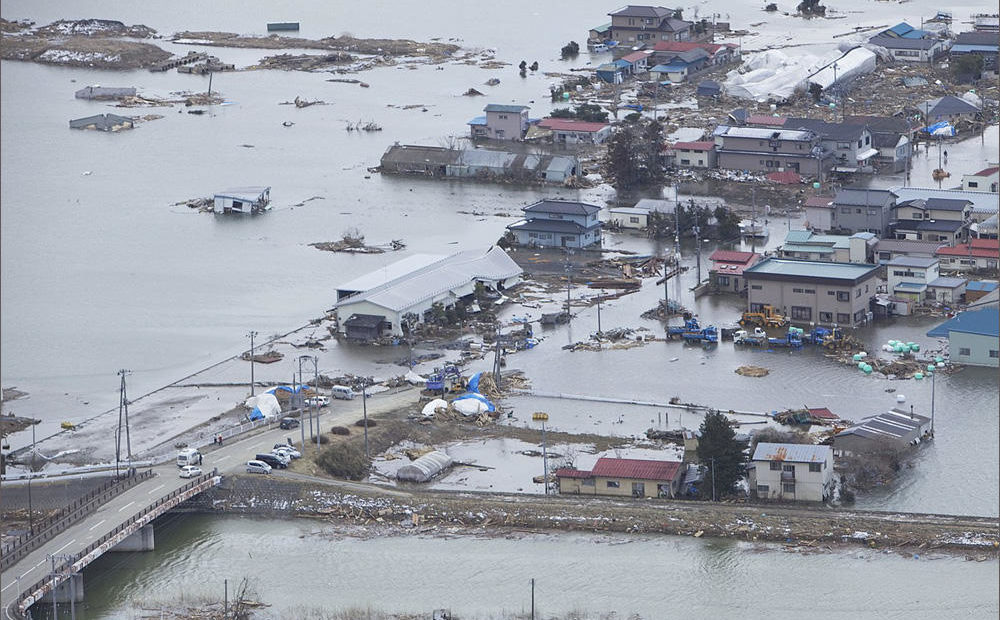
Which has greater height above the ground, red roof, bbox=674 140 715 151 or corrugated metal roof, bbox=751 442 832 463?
red roof, bbox=674 140 715 151

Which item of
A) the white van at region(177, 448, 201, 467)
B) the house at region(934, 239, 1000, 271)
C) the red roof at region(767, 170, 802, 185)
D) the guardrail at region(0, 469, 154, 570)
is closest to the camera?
the guardrail at region(0, 469, 154, 570)

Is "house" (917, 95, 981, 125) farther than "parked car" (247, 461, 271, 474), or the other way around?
"house" (917, 95, 981, 125)

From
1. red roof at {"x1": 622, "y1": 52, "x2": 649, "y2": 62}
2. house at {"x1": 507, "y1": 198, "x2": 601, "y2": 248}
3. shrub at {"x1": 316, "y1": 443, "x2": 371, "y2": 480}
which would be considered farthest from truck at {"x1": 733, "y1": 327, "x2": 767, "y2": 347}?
red roof at {"x1": 622, "y1": 52, "x2": 649, "y2": 62}

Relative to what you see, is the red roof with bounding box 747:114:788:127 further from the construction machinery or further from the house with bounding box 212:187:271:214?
the construction machinery

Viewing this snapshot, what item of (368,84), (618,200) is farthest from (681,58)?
(618,200)

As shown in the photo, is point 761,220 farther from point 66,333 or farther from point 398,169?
point 66,333

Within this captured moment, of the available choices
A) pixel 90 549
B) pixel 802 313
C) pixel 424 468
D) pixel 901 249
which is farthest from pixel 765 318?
pixel 90 549
